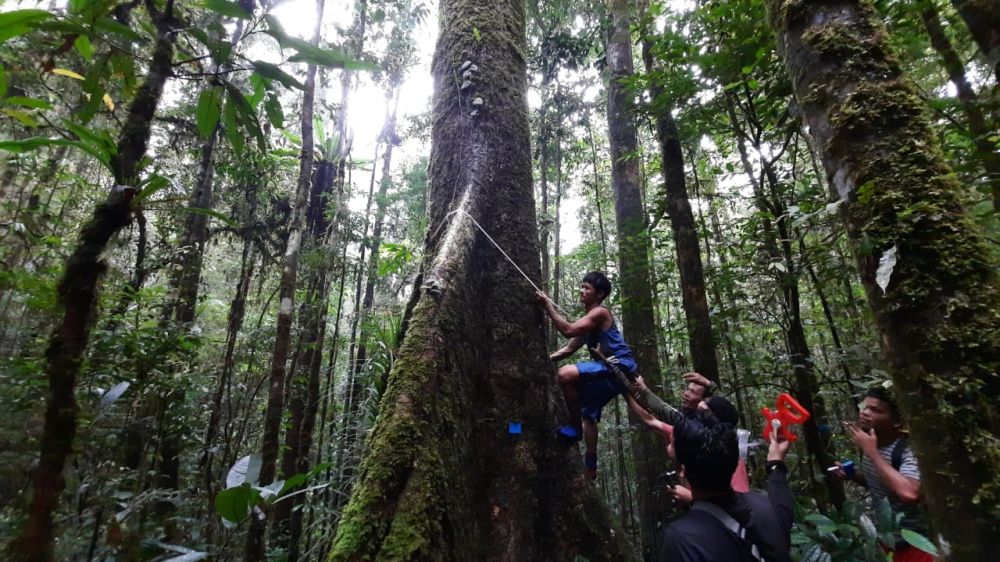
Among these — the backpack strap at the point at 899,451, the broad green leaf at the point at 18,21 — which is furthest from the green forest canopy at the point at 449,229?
the backpack strap at the point at 899,451

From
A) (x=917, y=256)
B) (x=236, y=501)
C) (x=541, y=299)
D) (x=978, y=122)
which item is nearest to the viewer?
(x=917, y=256)

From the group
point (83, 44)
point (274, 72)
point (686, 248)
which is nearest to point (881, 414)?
point (686, 248)

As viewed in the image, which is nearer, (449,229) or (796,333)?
(449,229)

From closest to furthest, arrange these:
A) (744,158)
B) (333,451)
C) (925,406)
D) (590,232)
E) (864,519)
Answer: (925,406), (864,519), (333,451), (744,158), (590,232)

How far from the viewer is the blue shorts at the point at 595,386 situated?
3535 millimetres

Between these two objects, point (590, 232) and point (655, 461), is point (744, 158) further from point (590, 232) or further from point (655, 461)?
point (590, 232)

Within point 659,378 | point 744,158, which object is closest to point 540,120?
point 744,158

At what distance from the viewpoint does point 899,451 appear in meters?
2.57

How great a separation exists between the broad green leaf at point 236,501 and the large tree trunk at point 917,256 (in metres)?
2.63

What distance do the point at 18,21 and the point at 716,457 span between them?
2.69 metres

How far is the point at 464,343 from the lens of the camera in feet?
8.94

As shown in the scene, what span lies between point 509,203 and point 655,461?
3.88 metres

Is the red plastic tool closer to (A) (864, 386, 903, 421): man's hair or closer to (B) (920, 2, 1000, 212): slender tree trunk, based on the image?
(A) (864, 386, 903, 421): man's hair

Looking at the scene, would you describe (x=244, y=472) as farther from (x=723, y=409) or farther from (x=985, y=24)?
(x=985, y=24)
